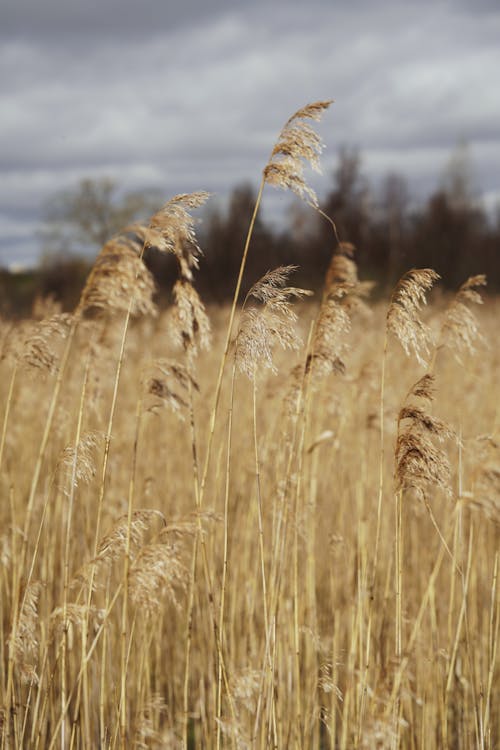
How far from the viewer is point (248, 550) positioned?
355cm

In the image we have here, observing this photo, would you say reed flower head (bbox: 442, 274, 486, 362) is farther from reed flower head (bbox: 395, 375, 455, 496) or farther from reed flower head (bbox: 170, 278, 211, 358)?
reed flower head (bbox: 170, 278, 211, 358)

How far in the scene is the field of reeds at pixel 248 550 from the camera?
78.0 inches

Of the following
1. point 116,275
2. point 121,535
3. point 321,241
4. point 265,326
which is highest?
point 321,241

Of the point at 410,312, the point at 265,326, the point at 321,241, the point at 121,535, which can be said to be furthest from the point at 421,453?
the point at 321,241

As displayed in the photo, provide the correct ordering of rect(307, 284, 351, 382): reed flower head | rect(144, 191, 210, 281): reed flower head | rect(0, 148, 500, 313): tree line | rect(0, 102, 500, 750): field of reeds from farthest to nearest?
rect(0, 148, 500, 313): tree line < rect(307, 284, 351, 382): reed flower head < rect(0, 102, 500, 750): field of reeds < rect(144, 191, 210, 281): reed flower head

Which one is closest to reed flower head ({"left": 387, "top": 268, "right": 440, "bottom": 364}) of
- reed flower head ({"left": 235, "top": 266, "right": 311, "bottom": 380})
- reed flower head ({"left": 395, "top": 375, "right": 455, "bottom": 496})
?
reed flower head ({"left": 395, "top": 375, "right": 455, "bottom": 496})

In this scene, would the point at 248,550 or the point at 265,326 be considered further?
the point at 248,550

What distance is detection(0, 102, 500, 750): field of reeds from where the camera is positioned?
6.50ft

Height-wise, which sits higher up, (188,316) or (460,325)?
(460,325)

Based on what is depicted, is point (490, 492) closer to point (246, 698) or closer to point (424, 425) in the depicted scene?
→ point (424, 425)

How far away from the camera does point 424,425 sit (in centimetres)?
198

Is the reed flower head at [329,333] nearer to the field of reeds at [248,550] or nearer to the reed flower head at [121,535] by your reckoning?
the field of reeds at [248,550]

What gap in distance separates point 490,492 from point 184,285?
99 centimetres

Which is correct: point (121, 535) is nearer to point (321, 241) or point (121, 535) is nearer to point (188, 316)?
point (188, 316)
